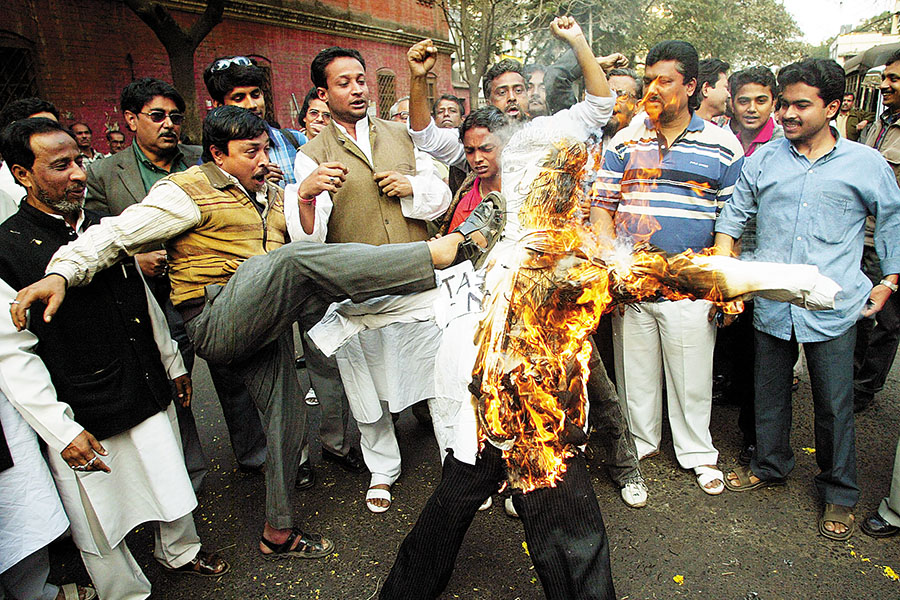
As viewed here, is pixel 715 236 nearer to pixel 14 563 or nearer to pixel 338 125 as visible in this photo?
pixel 338 125

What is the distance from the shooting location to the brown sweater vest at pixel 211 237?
3004 mm

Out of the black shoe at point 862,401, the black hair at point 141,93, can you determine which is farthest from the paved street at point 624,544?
the black hair at point 141,93

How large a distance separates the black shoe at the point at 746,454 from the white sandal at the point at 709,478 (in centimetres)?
27

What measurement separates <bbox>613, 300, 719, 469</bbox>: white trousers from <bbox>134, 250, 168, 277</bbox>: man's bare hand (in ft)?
9.41

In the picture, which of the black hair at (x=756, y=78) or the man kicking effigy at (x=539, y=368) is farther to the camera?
the black hair at (x=756, y=78)

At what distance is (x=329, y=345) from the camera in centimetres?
287

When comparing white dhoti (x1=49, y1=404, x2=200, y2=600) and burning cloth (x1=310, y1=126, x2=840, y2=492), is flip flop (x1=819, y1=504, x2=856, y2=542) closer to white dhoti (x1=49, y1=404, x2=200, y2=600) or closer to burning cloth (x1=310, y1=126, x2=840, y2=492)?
burning cloth (x1=310, y1=126, x2=840, y2=492)

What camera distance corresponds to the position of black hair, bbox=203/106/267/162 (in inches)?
120

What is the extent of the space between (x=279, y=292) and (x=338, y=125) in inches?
63.4

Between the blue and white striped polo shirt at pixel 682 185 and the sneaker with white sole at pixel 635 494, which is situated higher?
the blue and white striped polo shirt at pixel 682 185

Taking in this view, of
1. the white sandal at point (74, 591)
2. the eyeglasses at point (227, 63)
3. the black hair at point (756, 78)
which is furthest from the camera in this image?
the black hair at point (756, 78)

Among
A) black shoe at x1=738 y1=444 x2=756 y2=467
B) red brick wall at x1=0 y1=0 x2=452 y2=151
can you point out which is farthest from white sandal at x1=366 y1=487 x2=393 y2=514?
red brick wall at x1=0 y1=0 x2=452 y2=151

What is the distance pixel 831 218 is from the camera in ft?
10.3

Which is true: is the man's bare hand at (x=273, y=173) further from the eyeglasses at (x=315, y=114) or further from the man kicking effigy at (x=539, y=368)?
the eyeglasses at (x=315, y=114)
